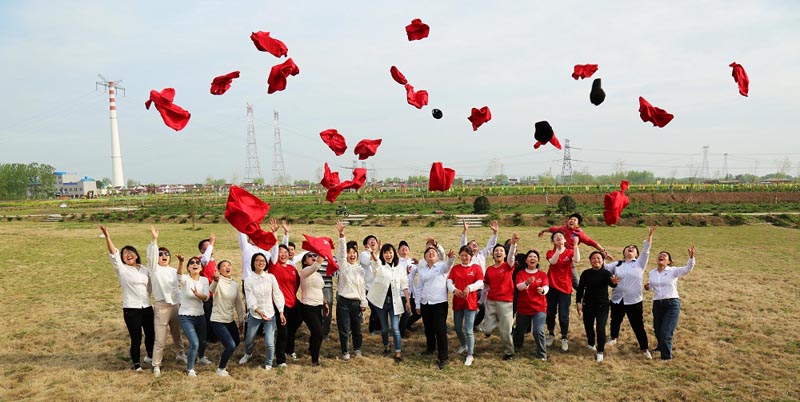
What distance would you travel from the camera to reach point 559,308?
21.1ft

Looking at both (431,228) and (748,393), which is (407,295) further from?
(431,228)

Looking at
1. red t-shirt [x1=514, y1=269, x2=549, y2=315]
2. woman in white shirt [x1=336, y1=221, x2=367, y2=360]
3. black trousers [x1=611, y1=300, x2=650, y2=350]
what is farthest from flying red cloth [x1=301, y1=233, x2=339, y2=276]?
black trousers [x1=611, y1=300, x2=650, y2=350]

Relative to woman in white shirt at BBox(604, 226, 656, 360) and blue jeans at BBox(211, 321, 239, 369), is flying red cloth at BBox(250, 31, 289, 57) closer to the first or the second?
blue jeans at BBox(211, 321, 239, 369)

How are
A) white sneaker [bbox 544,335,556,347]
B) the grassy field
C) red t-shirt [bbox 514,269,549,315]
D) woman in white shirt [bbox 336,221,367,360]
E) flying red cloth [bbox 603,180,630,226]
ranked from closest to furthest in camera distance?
the grassy field < red t-shirt [bbox 514,269,549,315] < woman in white shirt [bbox 336,221,367,360] < flying red cloth [bbox 603,180,630,226] < white sneaker [bbox 544,335,556,347]

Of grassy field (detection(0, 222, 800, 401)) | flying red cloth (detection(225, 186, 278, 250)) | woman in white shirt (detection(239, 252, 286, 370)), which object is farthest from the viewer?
woman in white shirt (detection(239, 252, 286, 370))

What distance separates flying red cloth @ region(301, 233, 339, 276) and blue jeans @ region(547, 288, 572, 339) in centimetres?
300

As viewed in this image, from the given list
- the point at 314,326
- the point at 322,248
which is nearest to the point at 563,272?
the point at 322,248

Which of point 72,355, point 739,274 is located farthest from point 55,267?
point 739,274

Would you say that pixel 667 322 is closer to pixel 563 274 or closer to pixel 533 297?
pixel 563 274

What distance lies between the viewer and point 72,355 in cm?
632

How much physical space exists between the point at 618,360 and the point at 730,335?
2087 millimetres

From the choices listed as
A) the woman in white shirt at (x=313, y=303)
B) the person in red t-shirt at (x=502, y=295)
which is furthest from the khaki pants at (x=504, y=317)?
the woman in white shirt at (x=313, y=303)

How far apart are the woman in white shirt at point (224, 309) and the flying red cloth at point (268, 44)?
2564mm

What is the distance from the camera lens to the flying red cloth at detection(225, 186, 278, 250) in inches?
205
